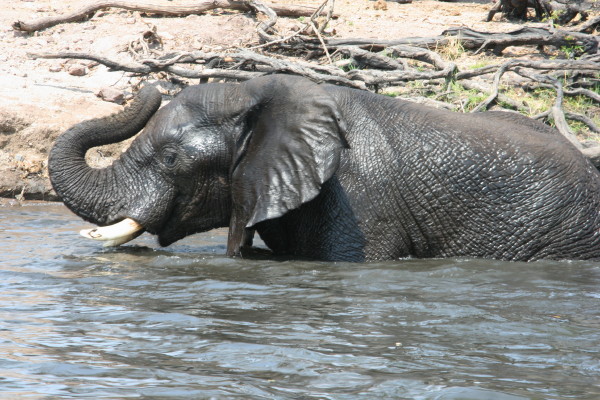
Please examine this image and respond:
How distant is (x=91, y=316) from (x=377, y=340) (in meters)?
1.67

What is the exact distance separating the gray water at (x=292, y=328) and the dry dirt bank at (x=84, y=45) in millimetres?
3267

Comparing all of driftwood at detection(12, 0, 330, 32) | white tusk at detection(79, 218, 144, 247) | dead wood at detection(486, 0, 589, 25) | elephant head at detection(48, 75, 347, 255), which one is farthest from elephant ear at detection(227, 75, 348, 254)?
dead wood at detection(486, 0, 589, 25)

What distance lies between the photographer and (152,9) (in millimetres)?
13625

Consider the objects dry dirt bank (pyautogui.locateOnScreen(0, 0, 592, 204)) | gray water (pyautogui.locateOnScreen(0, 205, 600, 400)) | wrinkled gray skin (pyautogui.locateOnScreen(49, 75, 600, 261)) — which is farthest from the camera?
dry dirt bank (pyautogui.locateOnScreen(0, 0, 592, 204))

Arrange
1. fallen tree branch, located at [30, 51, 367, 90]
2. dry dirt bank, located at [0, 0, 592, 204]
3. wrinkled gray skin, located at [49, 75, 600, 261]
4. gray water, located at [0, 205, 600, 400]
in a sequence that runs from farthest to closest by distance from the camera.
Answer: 1. fallen tree branch, located at [30, 51, 367, 90]
2. dry dirt bank, located at [0, 0, 592, 204]
3. wrinkled gray skin, located at [49, 75, 600, 261]
4. gray water, located at [0, 205, 600, 400]

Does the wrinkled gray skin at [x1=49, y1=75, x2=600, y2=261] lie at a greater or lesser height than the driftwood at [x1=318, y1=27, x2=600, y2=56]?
lesser

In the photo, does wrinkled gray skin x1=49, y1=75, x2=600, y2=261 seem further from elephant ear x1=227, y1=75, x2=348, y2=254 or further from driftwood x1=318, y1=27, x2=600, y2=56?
driftwood x1=318, y1=27, x2=600, y2=56

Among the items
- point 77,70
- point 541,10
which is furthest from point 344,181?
point 541,10

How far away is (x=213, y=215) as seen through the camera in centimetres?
702

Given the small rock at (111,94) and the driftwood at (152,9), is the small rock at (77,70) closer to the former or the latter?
the small rock at (111,94)

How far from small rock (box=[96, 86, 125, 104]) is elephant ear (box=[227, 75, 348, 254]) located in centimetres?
471

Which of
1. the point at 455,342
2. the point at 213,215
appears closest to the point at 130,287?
the point at 213,215

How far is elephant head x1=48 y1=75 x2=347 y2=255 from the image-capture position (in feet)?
21.5

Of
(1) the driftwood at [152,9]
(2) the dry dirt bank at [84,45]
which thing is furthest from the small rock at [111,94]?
(1) the driftwood at [152,9]
